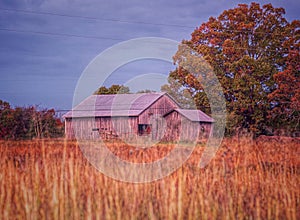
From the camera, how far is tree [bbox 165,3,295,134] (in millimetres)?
29766

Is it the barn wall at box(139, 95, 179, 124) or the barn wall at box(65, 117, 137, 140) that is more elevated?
the barn wall at box(139, 95, 179, 124)

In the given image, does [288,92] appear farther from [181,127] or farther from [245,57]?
[181,127]

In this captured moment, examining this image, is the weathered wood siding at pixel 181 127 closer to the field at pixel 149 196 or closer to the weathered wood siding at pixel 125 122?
the weathered wood siding at pixel 125 122

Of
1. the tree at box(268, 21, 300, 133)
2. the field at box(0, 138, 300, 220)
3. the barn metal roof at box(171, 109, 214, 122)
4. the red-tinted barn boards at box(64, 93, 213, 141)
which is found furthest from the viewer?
the red-tinted barn boards at box(64, 93, 213, 141)

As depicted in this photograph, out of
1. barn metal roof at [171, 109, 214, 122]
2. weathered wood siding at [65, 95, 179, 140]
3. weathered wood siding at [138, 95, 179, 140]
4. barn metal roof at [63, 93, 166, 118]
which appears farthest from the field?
barn metal roof at [63, 93, 166, 118]

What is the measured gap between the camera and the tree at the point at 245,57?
97.7 feet

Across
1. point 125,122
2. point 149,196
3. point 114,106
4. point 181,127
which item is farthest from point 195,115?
point 149,196

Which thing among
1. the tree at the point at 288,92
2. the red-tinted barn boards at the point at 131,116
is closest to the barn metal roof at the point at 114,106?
the red-tinted barn boards at the point at 131,116

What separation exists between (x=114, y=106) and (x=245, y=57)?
1137 centimetres

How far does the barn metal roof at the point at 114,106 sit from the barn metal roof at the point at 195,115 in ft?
11.1

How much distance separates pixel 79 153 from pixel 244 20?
26.4m

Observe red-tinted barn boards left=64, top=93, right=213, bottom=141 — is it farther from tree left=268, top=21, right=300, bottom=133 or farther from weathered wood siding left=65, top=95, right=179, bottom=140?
tree left=268, top=21, right=300, bottom=133

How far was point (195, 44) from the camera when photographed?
3341cm

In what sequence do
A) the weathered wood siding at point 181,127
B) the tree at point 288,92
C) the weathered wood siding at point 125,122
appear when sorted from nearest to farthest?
the tree at point 288,92 < the weathered wood siding at point 181,127 < the weathered wood siding at point 125,122
